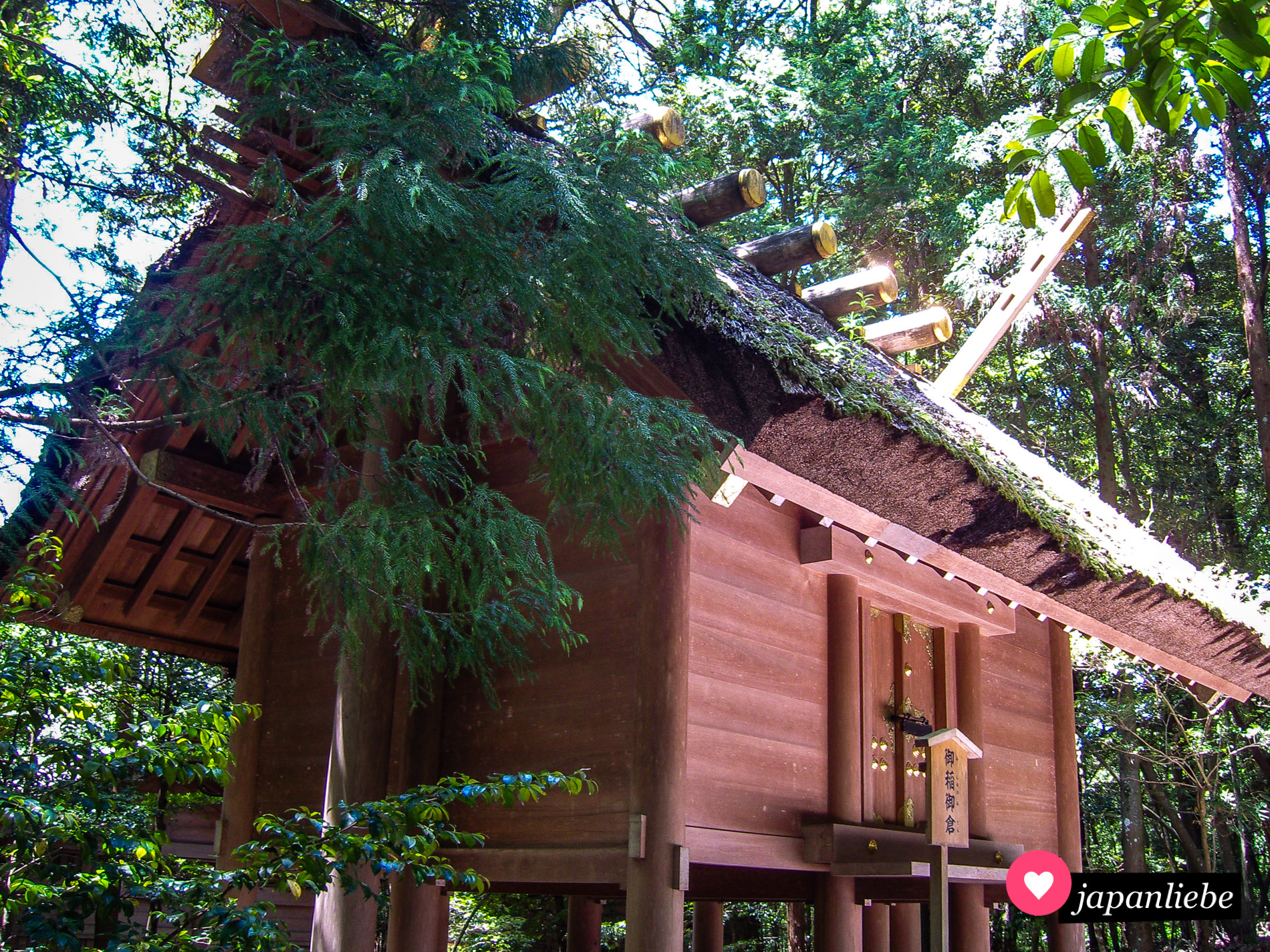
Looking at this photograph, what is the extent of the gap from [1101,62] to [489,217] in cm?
200

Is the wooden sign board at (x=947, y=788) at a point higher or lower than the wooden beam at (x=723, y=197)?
lower

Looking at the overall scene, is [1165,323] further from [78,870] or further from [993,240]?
[78,870]

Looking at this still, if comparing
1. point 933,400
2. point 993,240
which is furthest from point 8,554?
point 993,240

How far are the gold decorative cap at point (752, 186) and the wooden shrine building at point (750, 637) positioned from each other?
1 centimetres

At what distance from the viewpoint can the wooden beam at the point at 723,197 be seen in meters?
4.29

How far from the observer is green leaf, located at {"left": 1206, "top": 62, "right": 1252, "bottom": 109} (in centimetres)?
155

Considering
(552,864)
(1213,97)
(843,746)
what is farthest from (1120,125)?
(843,746)

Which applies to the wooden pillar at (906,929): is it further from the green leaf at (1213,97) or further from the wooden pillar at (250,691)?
the green leaf at (1213,97)

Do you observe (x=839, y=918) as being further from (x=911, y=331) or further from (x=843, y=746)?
(x=911, y=331)

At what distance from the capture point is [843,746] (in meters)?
5.18

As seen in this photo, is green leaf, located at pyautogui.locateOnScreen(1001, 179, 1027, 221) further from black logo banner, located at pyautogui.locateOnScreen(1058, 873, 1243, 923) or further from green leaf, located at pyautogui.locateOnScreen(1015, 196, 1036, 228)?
black logo banner, located at pyautogui.locateOnScreen(1058, 873, 1243, 923)

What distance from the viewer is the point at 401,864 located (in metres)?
2.39

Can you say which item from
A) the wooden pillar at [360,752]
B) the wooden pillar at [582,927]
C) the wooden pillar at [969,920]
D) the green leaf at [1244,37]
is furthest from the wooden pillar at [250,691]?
the green leaf at [1244,37]

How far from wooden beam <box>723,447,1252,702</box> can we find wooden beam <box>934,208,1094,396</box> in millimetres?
1879
